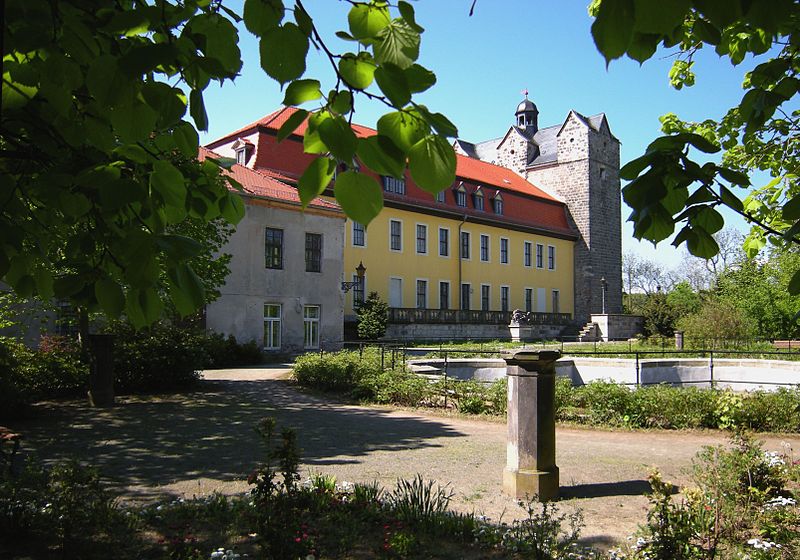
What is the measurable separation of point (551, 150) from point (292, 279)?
31.1m

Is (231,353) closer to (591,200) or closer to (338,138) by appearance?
(338,138)

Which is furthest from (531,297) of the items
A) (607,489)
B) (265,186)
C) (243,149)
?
(607,489)

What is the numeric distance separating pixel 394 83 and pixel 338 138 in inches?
7.0

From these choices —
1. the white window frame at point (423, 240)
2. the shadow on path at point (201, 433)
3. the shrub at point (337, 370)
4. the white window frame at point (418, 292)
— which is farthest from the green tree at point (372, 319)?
the shadow on path at point (201, 433)

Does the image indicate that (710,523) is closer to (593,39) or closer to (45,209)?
(593,39)

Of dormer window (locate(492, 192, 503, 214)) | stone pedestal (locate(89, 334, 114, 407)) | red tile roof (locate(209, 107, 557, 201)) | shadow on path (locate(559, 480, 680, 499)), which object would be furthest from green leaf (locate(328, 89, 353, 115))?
dormer window (locate(492, 192, 503, 214))

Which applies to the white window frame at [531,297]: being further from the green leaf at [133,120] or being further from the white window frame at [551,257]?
the green leaf at [133,120]

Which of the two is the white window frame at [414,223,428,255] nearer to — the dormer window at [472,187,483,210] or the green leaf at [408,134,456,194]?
the dormer window at [472,187,483,210]

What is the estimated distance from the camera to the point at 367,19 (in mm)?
1639

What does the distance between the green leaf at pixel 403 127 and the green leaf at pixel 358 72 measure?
0.47ft

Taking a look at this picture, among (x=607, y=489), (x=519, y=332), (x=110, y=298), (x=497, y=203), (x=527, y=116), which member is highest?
(x=527, y=116)

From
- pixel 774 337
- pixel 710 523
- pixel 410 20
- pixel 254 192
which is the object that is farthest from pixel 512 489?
pixel 774 337

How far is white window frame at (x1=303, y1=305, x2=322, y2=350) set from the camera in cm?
2580

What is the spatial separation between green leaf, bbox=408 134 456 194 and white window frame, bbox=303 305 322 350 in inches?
973
